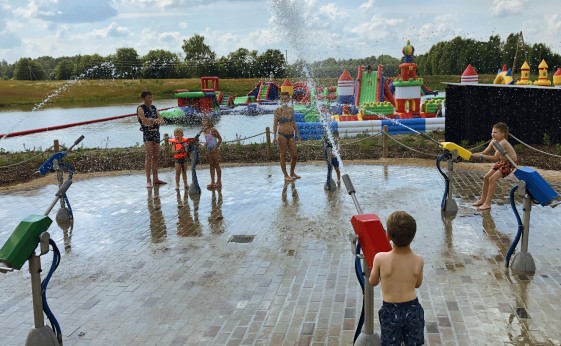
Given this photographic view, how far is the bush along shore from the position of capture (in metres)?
12.7

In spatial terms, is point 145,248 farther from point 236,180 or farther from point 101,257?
point 236,180

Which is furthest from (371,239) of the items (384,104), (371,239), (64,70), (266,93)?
(64,70)

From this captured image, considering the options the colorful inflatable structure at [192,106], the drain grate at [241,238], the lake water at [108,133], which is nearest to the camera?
the drain grate at [241,238]

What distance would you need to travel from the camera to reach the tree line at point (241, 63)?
180 ft

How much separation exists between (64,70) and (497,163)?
61111 millimetres

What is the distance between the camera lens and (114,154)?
1485 cm

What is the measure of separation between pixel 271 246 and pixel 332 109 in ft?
69.6

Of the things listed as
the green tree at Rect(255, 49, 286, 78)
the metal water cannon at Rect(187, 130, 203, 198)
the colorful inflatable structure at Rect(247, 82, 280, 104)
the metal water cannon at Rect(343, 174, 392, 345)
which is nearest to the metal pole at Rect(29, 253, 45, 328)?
the metal water cannon at Rect(343, 174, 392, 345)

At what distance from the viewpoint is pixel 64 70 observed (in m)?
61.2

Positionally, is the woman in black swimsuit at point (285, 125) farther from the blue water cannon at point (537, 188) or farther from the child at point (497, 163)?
the blue water cannon at point (537, 188)

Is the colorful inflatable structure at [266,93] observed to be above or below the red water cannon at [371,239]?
above

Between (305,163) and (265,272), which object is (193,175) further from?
(265,272)

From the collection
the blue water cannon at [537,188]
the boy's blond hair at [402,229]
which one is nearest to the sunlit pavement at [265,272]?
the blue water cannon at [537,188]

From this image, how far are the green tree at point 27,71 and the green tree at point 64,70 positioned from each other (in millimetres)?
2601
